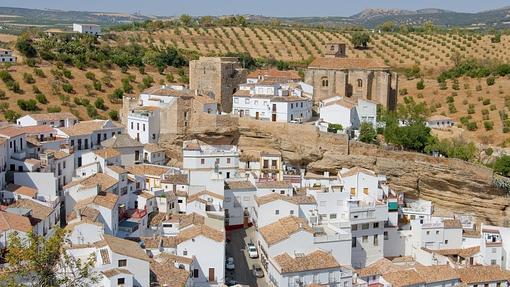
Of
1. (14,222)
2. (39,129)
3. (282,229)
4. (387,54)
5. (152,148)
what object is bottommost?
(282,229)

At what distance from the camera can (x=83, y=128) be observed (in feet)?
109

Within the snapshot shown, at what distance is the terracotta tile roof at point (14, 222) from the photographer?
21.0m

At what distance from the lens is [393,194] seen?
30.3 m

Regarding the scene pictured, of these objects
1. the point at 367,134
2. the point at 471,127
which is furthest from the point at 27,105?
the point at 471,127

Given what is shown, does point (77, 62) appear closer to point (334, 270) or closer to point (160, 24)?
point (160, 24)

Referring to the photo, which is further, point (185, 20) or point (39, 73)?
point (185, 20)

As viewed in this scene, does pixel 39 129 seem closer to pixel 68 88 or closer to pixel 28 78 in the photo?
pixel 68 88

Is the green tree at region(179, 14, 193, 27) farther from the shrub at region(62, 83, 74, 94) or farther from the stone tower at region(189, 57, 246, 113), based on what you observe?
the stone tower at region(189, 57, 246, 113)

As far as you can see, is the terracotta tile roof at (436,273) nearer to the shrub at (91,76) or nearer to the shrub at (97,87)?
the shrub at (97,87)

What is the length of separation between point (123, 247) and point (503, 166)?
20360mm

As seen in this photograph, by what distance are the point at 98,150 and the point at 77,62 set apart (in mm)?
21367

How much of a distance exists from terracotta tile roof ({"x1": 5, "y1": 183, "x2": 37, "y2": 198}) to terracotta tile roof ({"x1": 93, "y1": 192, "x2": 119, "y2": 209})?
8.63 feet

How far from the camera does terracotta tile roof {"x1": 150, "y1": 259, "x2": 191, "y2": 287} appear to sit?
21.0 metres

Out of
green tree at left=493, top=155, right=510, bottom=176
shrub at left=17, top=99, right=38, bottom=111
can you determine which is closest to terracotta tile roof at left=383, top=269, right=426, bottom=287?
green tree at left=493, top=155, right=510, bottom=176
